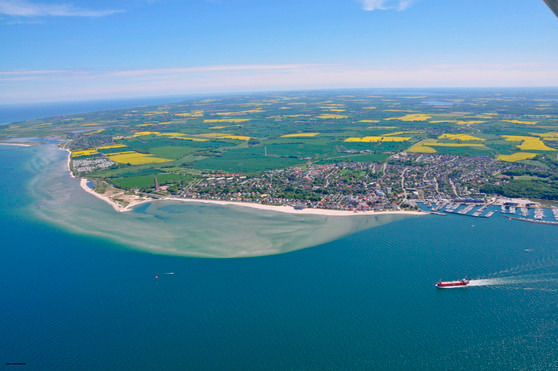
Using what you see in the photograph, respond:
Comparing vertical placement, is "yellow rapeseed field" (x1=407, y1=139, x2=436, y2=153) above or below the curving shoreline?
above

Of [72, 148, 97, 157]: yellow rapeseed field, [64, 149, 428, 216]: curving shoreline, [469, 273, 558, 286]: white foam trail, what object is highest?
[72, 148, 97, 157]: yellow rapeseed field

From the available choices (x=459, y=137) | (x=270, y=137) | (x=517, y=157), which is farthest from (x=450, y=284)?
(x=270, y=137)

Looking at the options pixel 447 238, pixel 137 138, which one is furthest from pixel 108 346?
pixel 137 138

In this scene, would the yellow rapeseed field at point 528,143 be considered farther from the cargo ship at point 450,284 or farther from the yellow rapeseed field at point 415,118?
the cargo ship at point 450,284

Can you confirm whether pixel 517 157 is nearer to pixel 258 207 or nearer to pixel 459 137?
pixel 459 137

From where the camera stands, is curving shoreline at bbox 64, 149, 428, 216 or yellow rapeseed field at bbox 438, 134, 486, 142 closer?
curving shoreline at bbox 64, 149, 428, 216

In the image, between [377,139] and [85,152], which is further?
[377,139]

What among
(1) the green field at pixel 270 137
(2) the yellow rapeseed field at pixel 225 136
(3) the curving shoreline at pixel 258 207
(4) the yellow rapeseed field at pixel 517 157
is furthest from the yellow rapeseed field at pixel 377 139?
(3) the curving shoreline at pixel 258 207

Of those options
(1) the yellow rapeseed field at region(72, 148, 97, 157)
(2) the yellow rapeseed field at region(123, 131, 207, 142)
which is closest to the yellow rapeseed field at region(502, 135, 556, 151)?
(2) the yellow rapeseed field at region(123, 131, 207, 142)

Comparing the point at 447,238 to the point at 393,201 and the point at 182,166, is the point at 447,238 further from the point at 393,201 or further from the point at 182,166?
the point at 182,166

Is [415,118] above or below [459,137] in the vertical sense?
above

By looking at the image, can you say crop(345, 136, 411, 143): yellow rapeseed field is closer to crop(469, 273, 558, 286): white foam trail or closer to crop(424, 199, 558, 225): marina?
crop(424, 199, 558, 225): marina

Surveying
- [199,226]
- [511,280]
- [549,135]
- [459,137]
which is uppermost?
[459,137]
